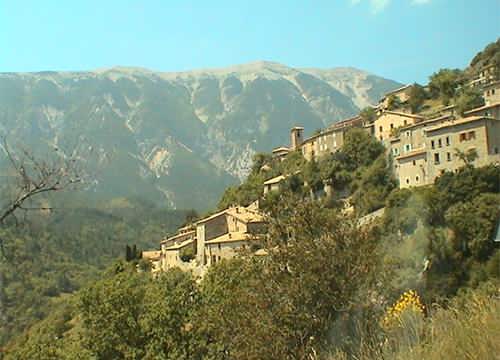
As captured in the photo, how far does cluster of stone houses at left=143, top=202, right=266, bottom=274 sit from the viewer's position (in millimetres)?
54094

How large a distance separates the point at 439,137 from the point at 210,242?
23.1 meters

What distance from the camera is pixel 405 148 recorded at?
55000mm

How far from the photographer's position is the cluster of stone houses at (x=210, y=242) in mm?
54094

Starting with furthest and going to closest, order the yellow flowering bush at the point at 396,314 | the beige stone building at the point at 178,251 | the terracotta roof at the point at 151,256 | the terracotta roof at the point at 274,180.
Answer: the terracotta roof at the point at 151,256
the terracotta roof at the point at 274,180
the beige stone building at the point at 178,251
the yellow flowering bush at the point at 396,314

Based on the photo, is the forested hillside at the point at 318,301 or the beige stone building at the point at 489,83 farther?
the beige stone building at the point at 489,83

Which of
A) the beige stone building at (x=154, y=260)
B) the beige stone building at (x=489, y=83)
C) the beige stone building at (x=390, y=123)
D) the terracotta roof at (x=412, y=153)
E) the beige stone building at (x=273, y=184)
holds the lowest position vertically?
the beige stone building at (x=154, y=260)

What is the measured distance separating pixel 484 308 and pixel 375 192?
4707 centimetres

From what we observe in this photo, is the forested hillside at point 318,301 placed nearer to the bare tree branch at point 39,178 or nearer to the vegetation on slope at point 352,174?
the bare tree branch at point 39,178

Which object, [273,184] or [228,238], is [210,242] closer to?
[228,238]

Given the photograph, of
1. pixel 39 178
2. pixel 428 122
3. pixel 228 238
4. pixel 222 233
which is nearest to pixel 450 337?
pixel 39 178

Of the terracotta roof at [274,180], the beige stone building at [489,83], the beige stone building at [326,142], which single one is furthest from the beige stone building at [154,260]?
the beige stone building at [489,83]

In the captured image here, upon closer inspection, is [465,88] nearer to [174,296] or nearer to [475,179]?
[475,179]

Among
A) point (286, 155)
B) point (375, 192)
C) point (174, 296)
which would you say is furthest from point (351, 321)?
point (286, 155)

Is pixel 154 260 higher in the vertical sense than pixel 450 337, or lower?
lower
